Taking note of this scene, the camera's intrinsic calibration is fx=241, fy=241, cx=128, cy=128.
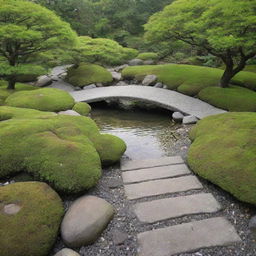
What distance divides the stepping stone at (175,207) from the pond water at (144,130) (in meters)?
2.08

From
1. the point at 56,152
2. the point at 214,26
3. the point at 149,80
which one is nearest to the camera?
the point at 56,152

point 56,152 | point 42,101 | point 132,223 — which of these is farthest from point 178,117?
point 132,223

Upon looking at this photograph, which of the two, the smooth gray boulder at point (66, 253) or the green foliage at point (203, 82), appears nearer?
the smooth gray boulder at point (66, 253)

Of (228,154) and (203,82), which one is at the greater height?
(228,154)

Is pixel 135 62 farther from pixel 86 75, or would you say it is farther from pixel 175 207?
pixel 175 207

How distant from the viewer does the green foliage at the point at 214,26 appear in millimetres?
7501

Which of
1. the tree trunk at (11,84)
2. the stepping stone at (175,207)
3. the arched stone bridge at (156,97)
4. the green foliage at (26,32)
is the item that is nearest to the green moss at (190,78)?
the arched stone bridge at (156,97)

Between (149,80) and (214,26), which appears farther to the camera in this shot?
(149,80)

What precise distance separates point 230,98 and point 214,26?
2790mm

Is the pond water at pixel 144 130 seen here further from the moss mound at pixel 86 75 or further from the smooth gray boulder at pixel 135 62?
the smooth gray boulder at pixel 135 62

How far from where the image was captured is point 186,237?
3447 mm

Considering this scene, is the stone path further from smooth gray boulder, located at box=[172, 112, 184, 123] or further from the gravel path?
smooth gray boulder, located at box=[172, 112, 184, 123]

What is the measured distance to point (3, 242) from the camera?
3.05 metres

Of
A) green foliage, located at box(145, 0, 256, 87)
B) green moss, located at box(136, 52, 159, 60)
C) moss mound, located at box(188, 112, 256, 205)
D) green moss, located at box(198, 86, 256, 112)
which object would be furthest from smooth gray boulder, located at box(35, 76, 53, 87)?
moss mound, located at box(188, 112, 256, 205)
